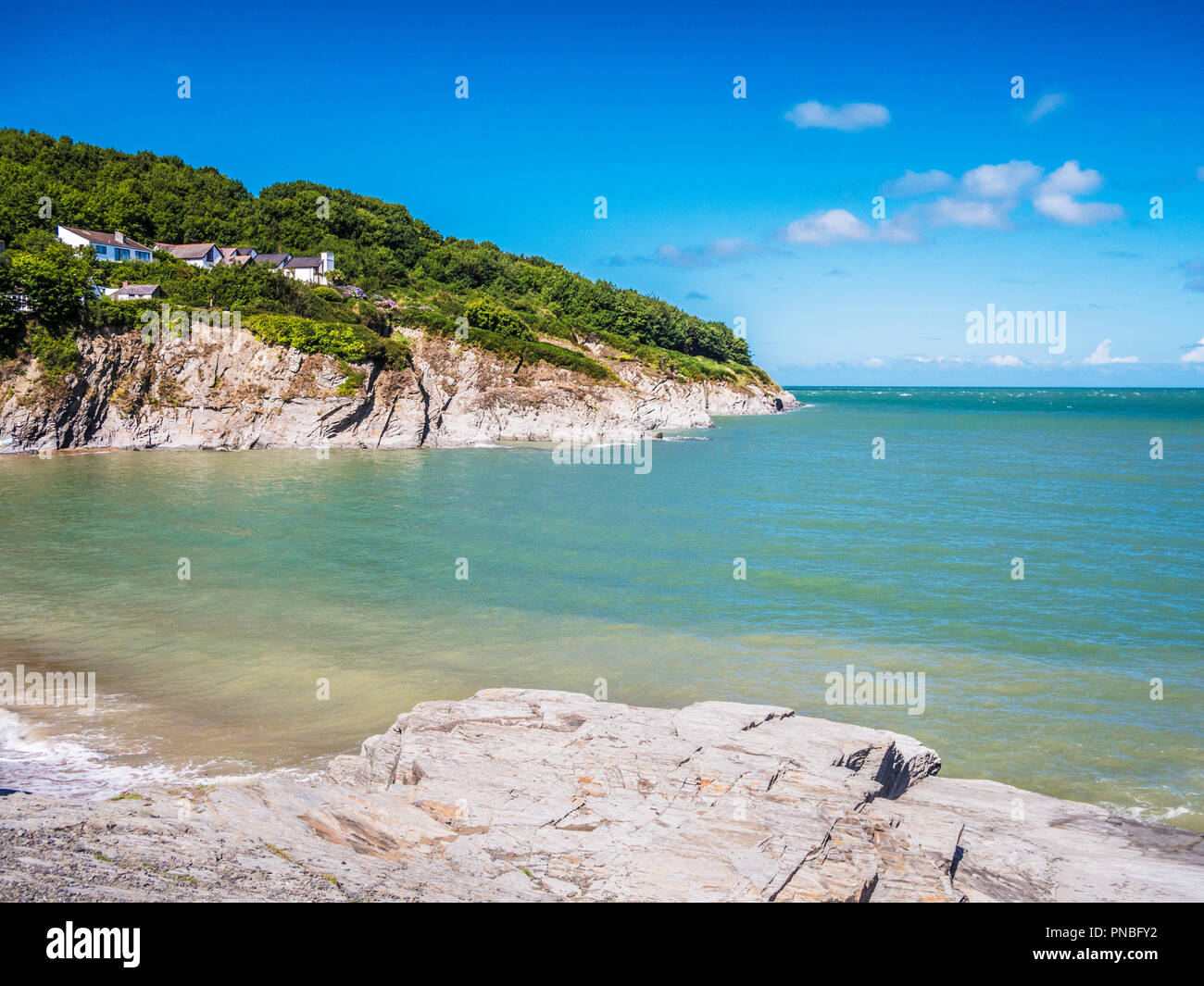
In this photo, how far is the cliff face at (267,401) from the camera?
5241cm

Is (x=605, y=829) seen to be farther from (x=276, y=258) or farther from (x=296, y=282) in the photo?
(x=276, y=258)

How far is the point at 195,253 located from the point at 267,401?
27404 millimetres

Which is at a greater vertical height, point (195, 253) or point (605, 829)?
point (195, 253)

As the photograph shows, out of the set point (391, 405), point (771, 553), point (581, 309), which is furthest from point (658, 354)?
point (771, 553)

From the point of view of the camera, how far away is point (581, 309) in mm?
109875

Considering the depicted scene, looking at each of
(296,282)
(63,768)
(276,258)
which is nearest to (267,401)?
(296,282)

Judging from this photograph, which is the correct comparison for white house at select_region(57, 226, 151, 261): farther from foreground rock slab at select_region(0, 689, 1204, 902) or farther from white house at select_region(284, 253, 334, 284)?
foreground rock slab at select_region(0, 689, 1204, 902)

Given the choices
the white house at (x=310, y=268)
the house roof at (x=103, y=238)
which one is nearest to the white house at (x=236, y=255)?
the white house at (x=310, y=268)

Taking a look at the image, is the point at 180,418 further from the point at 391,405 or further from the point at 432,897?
the point at 432,897

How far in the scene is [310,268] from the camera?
274 feet

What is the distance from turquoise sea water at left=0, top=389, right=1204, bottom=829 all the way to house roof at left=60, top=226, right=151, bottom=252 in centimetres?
3583

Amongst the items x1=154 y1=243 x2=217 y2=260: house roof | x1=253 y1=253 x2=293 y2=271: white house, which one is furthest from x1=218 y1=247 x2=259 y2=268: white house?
x1=154 y1=243 x2=217 y2=260: house roof

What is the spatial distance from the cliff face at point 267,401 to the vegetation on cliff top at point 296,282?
2.04 metres

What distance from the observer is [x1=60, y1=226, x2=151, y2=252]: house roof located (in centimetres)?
6606
